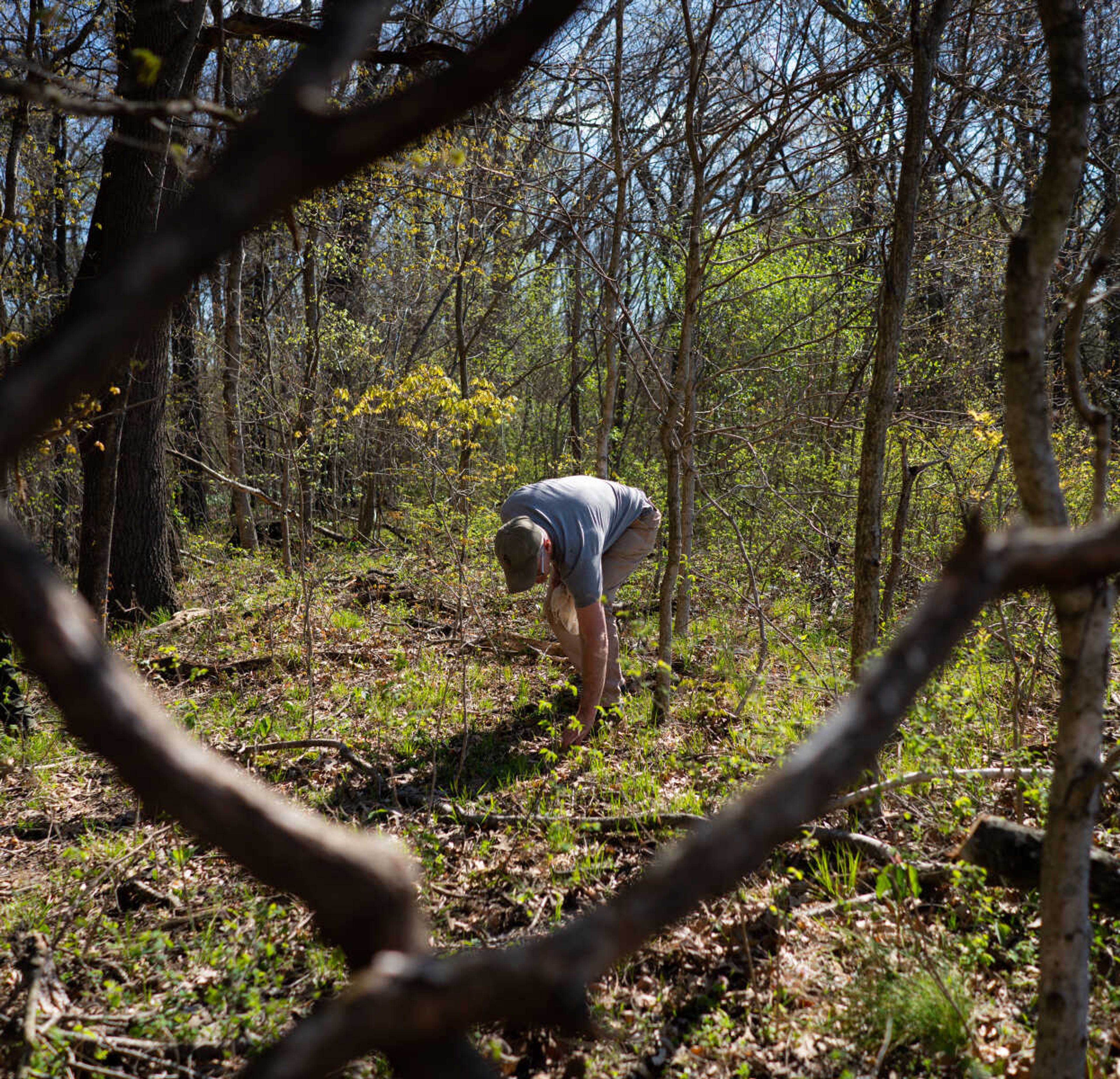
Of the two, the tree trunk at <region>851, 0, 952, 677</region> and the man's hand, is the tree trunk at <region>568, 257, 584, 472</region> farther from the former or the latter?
the tree trunk at <region>851, 0, 952, 677</region>

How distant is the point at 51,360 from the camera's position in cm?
90

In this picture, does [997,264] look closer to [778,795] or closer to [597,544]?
[597,544]

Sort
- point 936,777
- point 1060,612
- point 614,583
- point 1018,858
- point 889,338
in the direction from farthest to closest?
point 614,583, point 889,338, point 936,777, point 1018,858, point 1060,612

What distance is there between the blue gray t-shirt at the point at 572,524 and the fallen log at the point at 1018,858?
7.69 feet

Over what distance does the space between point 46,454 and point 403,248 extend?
728 cm

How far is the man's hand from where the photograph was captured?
4578 mm

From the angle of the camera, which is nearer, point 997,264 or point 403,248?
point 997,264

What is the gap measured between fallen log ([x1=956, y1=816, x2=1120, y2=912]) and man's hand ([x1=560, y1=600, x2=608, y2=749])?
2231mm

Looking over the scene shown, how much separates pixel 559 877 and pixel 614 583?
2502mm

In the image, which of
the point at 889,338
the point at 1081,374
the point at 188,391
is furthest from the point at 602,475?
the point at 188,391

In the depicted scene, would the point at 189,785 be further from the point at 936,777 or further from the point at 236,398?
the point at 236,398

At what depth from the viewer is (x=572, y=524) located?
4609mm

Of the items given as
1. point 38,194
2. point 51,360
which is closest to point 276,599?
point 38,194

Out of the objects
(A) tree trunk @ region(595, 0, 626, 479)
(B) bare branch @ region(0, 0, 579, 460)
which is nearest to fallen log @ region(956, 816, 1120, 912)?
(B) bare branch @ region(0, 0, 579, 460)
